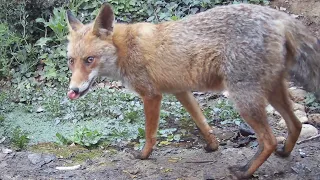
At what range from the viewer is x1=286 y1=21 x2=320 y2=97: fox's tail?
546 centimetres

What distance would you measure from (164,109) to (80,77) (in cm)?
242

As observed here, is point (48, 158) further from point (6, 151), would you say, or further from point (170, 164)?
point (170, 164)

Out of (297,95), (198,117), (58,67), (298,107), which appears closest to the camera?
(198,117)

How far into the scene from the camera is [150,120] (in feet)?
20.1

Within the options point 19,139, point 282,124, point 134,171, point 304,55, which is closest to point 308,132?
point 282,124

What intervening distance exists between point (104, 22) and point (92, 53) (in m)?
0.39

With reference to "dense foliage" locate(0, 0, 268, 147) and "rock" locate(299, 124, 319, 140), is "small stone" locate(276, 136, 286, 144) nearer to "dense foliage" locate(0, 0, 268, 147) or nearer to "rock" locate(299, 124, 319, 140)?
"rock" locate(299, 124, 319, 140)

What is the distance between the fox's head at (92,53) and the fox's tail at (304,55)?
194 centimetres

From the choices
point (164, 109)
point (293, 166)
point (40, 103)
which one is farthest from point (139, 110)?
point (293, 166)

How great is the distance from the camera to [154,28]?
624 cm

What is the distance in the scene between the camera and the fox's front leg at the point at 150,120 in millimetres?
6055

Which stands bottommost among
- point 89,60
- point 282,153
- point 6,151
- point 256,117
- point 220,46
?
point 6,151

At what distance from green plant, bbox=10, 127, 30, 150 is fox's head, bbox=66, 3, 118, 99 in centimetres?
150

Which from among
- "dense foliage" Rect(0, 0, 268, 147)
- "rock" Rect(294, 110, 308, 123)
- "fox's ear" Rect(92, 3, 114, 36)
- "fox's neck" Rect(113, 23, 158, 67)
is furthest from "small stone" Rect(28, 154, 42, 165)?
"rock" Rect(294, 110, 308, 123)
